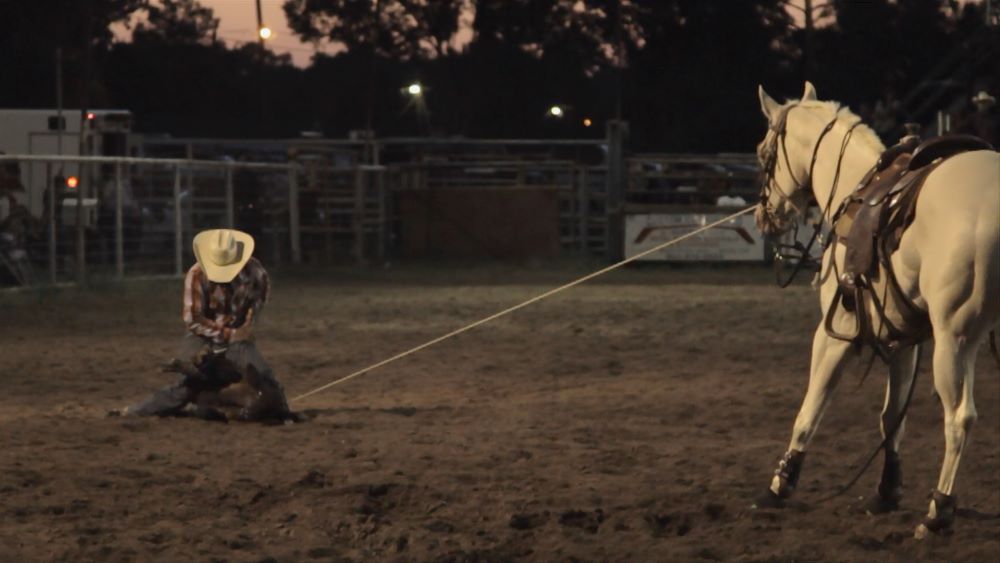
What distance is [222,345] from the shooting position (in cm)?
994

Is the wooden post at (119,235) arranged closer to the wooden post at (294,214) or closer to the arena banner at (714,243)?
the wooden post at (294,214)

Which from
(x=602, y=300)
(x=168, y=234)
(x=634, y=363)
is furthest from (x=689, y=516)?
(x=168, y=234)

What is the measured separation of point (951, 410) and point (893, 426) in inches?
29.2

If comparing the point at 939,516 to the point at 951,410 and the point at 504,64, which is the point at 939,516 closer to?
the point at 951,410

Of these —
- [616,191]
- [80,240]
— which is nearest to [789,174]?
[80,240]

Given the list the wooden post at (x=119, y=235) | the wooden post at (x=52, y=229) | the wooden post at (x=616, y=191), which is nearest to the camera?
the wooden post at (x=52, y=229)

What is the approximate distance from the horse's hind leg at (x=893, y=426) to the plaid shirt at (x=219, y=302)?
415cm

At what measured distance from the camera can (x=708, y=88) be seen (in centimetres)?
4922

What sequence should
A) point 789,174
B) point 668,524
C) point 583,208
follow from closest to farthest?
point 668,524 → point 789,174 → point 583,208

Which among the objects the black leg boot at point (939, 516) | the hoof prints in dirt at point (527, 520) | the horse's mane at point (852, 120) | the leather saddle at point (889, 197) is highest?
the horse's mane at point (852, 120)

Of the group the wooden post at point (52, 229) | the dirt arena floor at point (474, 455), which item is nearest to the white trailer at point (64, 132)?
the wooden post at point (52, 229)

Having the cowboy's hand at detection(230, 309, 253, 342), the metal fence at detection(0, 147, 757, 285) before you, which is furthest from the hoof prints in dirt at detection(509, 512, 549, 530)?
the metal fence at detection(0, 147, 757, 285)

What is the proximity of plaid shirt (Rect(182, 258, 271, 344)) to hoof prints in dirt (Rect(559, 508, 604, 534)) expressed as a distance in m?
3.57

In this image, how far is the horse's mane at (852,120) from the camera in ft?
24.7
